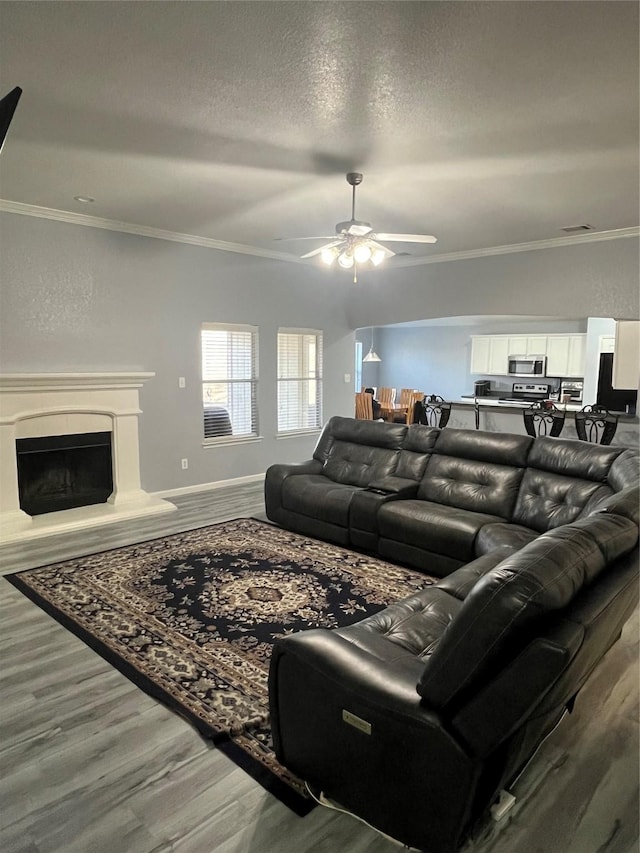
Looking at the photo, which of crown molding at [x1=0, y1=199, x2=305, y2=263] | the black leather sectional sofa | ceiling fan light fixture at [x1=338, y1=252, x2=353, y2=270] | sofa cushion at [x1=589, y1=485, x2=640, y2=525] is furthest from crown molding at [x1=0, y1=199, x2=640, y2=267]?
the black leather sectional sofa

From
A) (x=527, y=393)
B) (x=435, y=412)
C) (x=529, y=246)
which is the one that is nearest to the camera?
(x=529, y=246)

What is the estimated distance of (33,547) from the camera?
4.45 metres

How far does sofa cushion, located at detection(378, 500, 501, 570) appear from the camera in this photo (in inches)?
146

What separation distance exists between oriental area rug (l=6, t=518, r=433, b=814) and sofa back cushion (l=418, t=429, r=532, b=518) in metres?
0.72

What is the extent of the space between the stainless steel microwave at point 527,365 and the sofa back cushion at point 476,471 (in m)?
6.97

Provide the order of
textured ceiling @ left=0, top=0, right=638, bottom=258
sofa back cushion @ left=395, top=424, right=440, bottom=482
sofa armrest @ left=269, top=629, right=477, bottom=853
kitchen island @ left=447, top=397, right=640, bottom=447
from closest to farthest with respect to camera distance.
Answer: sofa armrest @ left=269, top=629, right=477, bottom=853, textured ceiling @ left=0, top=0, right=638, bottom=258, sofa back cushion @ left=395, top=424, right=440, bottom=482, kitchen island @ left=447, top=397, right=640, bottom=447

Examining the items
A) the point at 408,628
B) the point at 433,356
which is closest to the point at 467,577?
the point at 408,628

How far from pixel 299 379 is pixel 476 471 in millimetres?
3792

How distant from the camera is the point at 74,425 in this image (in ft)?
17.4

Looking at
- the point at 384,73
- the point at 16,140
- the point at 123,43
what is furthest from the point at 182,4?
the point at 16,140

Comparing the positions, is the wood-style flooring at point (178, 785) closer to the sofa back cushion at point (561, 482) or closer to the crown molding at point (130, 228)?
the sofa back cushion at point (561, 482)

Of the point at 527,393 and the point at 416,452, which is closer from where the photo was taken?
the point at 416,452

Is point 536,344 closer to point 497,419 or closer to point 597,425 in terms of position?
point 497,419

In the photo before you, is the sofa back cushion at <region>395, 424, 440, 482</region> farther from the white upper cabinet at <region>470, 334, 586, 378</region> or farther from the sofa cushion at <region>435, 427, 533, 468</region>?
the white upper cabinet at <region>470, 334, 586, 378</region>
